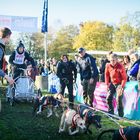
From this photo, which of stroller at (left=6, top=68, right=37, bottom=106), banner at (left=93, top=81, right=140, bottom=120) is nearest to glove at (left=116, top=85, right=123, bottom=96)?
banner at (left=93, top=81, right=140, bottom=120)

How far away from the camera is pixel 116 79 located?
1071 cm

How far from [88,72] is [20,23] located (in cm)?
1294

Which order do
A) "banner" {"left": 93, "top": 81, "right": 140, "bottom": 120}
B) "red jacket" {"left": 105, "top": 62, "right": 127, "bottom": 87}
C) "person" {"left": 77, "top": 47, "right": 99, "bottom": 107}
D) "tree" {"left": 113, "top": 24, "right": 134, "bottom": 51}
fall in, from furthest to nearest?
"tree" {"left": 113, "top": 24, "right": 134, "bottom": 51}
"person" {"left": 77, "top": 47, "right": 99, "bottom": 107}
"banner" {"left": 93, "top": 81, "right": 140, "bottom": 120}
"red jacket" {"left": 105, "top": 62, "right": 127, "bottom": 87}

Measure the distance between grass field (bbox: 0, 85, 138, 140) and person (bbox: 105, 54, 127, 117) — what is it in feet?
2.84

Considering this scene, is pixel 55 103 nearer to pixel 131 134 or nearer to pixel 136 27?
pixel 131 134

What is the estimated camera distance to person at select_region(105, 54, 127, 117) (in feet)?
34.7

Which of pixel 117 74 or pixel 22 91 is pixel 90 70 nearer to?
pixel 117 74

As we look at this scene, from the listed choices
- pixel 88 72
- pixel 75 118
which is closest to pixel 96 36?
pixel 88 72

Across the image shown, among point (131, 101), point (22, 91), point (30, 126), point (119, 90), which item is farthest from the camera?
point (22, 91)

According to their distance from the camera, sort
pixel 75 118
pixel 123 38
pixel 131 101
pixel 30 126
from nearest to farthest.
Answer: pixel 75 118
pixel 30 126
pixel 131 101
pixel 123 38

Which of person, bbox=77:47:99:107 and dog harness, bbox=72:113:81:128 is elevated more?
person, bbox=77:47:99:107

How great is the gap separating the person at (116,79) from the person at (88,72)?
1.01 metres

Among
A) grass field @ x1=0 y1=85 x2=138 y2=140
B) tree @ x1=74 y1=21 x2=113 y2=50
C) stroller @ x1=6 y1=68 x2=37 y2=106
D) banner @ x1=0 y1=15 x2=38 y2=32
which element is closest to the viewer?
grass field @ x1=0 y1=85 x2=138 y2=140

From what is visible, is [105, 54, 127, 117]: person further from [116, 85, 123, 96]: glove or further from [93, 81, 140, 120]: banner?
[93, 81, 140, 120]: banner
